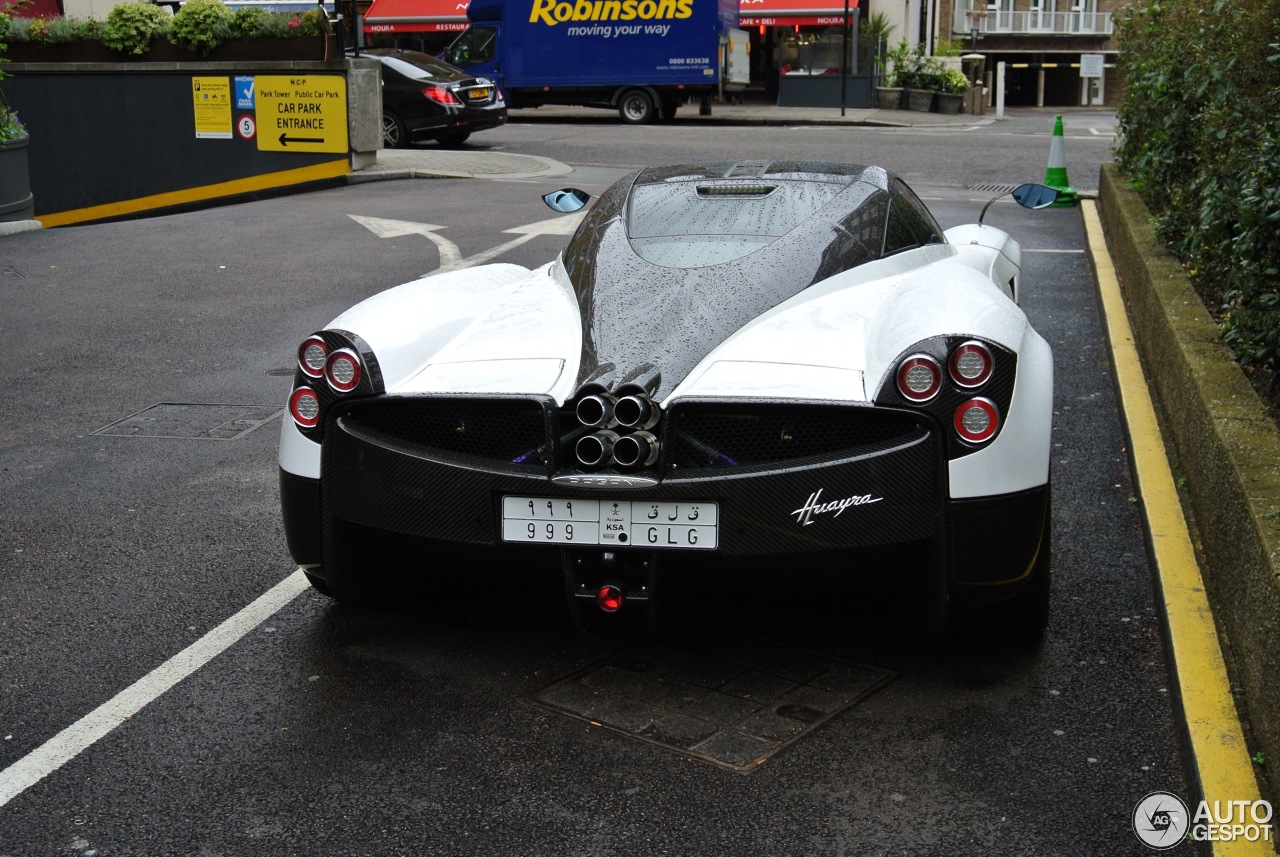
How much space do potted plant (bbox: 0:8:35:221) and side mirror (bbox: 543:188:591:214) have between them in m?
9.68

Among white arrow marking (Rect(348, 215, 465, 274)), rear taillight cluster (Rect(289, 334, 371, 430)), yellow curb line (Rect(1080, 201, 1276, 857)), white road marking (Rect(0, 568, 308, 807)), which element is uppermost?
rear taillight cluster (Rect(289, 334, 371, 430))

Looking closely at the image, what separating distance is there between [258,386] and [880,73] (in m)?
31.1

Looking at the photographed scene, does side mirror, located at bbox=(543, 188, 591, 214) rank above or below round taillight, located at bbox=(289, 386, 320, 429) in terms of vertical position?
above

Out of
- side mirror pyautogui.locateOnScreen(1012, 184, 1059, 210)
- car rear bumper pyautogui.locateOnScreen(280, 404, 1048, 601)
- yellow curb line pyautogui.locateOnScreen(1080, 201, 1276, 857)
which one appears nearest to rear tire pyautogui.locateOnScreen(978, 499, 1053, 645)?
car rear bumper pyautogui.locateOnScreen(280, 404, 1048, 601)

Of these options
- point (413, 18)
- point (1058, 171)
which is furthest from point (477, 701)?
point (413, 18)

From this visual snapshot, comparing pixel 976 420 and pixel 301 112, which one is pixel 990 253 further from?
pixel 301 112

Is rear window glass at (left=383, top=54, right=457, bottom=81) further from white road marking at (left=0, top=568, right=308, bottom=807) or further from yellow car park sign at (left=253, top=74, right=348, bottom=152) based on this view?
white road marking at (left=0, top=568, right=308, bottom=807)

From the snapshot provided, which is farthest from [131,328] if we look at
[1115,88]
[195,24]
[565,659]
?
[1115,88]

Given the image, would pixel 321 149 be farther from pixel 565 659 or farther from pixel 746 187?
pixel 565 659

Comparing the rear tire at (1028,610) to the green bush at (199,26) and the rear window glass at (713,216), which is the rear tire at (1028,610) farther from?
the green bush at (199,26)

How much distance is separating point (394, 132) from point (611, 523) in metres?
19.9

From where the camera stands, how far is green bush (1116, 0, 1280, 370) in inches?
210

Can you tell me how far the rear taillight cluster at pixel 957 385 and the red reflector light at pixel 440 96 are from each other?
64.1 ft

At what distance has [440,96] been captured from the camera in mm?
22219
